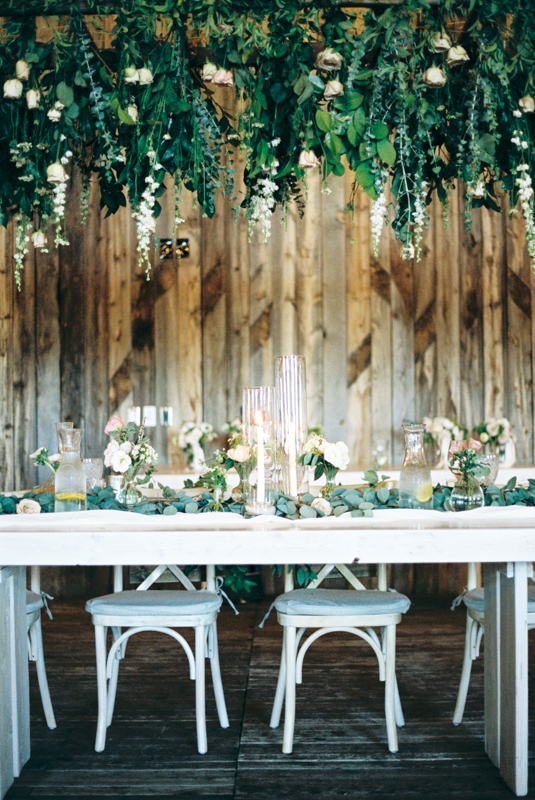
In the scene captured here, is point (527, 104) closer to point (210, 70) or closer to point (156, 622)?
point (210, 70)

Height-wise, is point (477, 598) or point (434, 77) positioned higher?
point (434, 77)

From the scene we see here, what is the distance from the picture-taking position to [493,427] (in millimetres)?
4355

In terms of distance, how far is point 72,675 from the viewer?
3049 millimetres

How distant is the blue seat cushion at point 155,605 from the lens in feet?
7.29

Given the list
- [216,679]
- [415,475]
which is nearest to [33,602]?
[216,679]

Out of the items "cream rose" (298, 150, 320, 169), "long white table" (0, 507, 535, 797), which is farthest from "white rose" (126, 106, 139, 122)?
"long white table" (0, 507, 535, 797)

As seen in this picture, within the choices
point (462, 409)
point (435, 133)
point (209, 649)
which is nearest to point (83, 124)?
point (435, 133)

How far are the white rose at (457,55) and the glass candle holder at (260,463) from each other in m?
1.21

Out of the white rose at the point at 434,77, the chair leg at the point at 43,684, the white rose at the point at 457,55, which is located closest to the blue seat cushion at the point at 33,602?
the chair leg at the point at 43,684

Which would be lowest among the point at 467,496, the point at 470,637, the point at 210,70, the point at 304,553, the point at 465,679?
the point at 465,679

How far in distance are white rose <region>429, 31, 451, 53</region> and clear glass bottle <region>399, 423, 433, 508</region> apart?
1184 mm

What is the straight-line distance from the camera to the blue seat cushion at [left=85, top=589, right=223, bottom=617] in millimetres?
2221

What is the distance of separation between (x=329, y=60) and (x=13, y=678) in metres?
2.04

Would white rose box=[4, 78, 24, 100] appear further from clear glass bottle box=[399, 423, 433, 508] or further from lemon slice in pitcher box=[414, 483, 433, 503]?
lemon slice in pitcher box=[414, 483, 433, 503]
